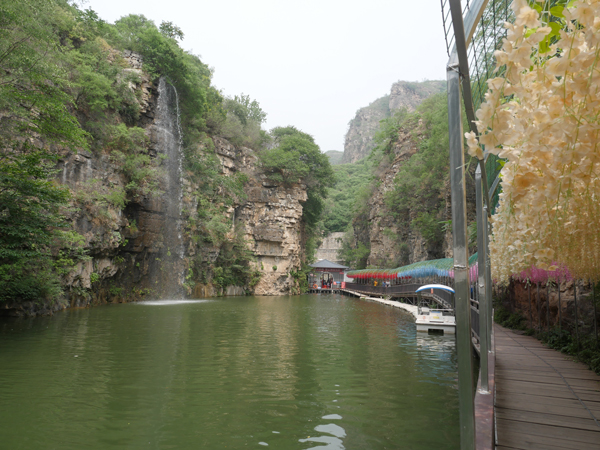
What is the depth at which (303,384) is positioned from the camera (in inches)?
269

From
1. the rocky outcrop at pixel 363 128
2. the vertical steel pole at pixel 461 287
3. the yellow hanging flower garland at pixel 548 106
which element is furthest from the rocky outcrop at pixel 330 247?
the yellow hanging flower garland at pixel 548 106

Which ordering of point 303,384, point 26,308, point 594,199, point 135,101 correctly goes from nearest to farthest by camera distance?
point 594,199 → point 303,384 → point 26,308 → point 135,101

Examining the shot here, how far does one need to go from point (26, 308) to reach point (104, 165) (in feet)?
31.5

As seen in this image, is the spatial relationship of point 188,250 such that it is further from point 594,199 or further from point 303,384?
point 594,199

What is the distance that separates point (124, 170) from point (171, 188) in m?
5.17

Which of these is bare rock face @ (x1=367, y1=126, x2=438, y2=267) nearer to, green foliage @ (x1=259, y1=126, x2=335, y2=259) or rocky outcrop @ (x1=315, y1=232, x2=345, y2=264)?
green foliage @ (x1=259, y1=126, x2=335, y2=259)

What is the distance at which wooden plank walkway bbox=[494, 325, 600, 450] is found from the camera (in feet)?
12.2

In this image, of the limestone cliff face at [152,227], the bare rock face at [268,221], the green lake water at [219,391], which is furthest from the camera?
the bare rock face at [268,221]

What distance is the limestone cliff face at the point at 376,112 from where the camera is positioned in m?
108

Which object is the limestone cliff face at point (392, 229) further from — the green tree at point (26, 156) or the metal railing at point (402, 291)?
the green tree at point (26, 156)

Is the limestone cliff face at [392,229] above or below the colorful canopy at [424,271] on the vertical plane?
above

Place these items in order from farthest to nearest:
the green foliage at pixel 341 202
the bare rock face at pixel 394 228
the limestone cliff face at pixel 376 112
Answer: the limestone cliff face at pixel 376 112 → the green foliage at pixel 341 202 → the bare rock face at pixel 394 228

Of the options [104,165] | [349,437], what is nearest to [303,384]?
[349,437]

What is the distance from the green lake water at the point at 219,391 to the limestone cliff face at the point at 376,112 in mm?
98054
